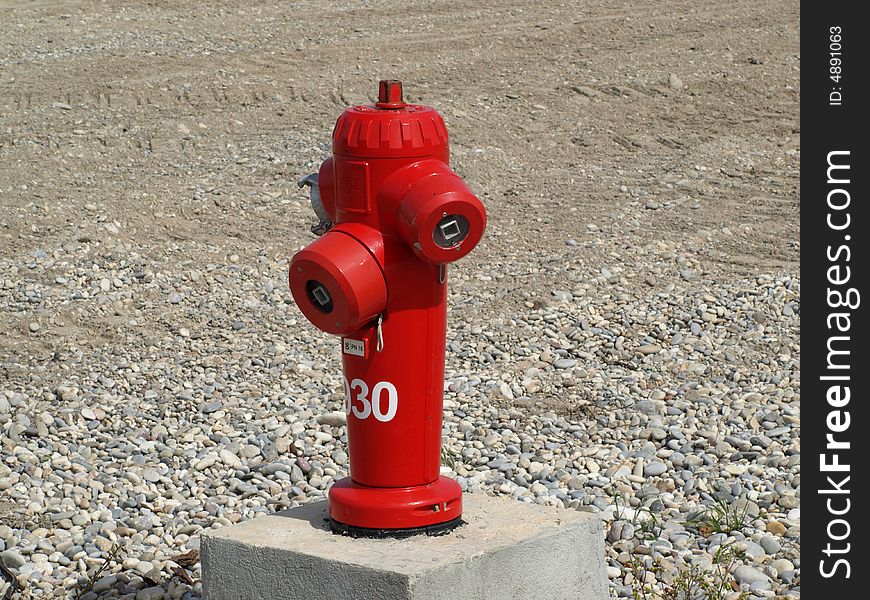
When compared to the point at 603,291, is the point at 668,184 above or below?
above

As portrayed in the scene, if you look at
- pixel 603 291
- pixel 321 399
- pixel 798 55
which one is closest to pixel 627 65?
pixel 798 55

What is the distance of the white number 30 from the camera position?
118 inches

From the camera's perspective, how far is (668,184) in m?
8.78

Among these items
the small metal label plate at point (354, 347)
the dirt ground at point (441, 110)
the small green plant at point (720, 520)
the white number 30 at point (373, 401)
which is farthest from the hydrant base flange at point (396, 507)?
the dirt ground at point (441, 110)

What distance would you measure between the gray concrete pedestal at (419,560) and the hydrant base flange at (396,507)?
0.04 metres

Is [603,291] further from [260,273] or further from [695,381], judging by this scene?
[260,273]

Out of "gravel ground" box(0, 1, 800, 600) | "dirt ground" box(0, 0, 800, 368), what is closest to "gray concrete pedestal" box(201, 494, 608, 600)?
"gravel ground" box(0, 1, 800, 600)

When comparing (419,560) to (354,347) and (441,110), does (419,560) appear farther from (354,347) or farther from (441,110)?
(441,110)

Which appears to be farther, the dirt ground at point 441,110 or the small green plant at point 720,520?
the dirt ground at point 441,110

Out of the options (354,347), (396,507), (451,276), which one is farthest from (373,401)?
(451,276)

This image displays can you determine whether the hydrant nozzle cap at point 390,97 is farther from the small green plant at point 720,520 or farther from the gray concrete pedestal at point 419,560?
the small green plant at point 720,520

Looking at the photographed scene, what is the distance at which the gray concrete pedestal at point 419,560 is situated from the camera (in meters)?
2.83

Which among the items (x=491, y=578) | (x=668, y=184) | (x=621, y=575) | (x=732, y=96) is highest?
(x=732, y=96)

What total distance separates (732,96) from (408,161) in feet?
26.9
